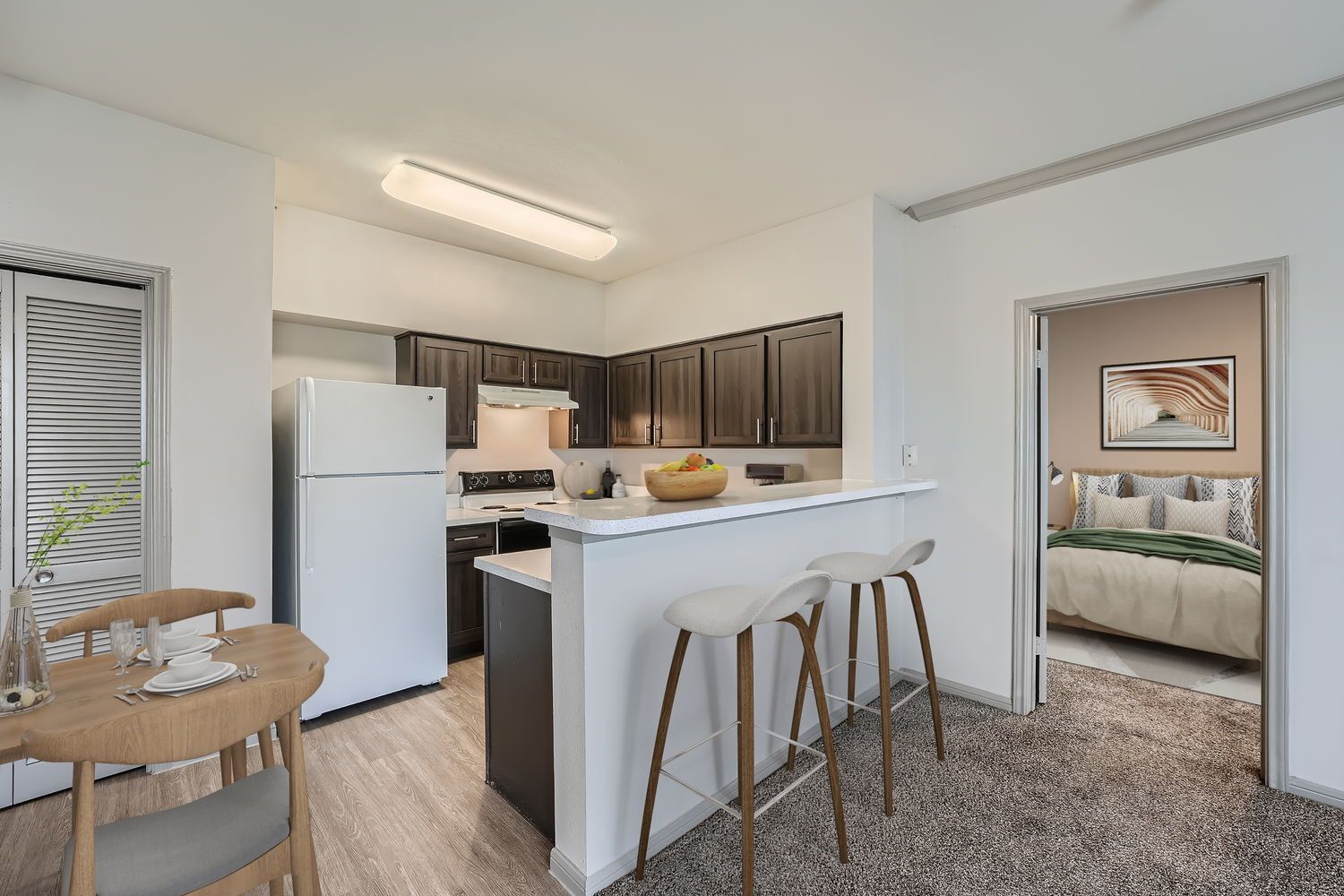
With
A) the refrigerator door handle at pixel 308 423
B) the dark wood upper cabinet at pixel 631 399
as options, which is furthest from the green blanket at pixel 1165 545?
the refrigerator door handle at pixel 308 423

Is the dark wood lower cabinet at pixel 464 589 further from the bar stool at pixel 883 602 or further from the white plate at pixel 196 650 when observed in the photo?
the bar stool at pixel 883 602

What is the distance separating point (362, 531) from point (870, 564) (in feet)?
8.25

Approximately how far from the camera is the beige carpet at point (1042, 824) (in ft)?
6.25

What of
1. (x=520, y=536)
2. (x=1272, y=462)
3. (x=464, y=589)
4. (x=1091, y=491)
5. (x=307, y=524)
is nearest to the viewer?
(x=1272, y=462)

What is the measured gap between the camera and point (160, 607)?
6.83 feet

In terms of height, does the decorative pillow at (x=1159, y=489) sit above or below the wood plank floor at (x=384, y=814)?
above

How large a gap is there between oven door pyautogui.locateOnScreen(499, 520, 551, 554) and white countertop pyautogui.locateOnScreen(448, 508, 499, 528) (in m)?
0.11

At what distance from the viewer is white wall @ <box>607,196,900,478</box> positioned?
3.35 meters

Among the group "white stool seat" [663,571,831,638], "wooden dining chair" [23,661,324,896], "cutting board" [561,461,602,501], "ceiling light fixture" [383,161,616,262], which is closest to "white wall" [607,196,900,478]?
"ceiling light fixture" [383,161,616,262]

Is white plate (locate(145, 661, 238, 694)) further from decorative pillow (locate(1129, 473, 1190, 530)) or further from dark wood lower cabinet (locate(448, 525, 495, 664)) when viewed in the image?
decorative pillow (locate(1129, 473, 1190, 530))

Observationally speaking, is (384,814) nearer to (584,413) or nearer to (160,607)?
(160,607)

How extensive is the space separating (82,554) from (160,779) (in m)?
0.97

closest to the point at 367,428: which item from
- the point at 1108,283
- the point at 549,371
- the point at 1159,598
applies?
the point at 549,371

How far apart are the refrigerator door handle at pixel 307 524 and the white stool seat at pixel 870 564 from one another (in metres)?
2.39
